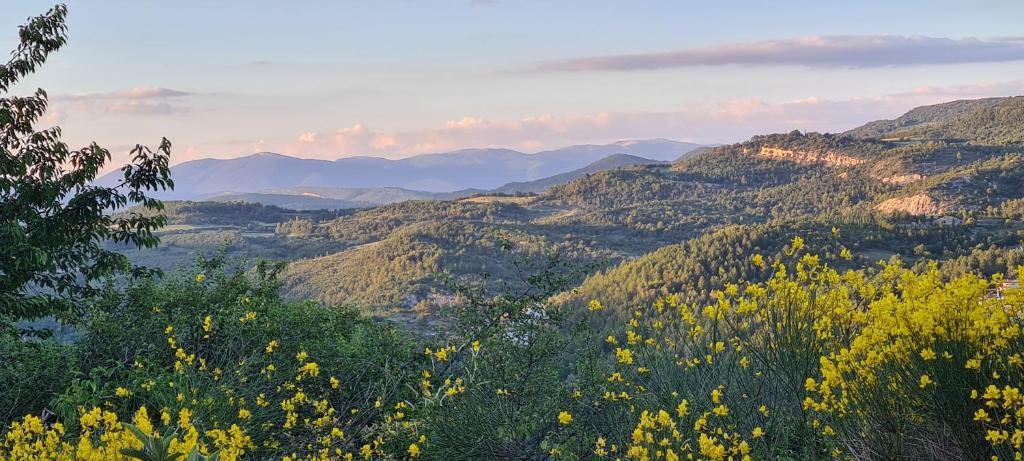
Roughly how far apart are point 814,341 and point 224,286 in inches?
341

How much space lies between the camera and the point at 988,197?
8050cm

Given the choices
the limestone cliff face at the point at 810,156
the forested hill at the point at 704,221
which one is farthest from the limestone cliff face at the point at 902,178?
the limestone cliff face at the point at 810,156

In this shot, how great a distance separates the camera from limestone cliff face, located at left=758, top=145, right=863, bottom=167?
132125 mm

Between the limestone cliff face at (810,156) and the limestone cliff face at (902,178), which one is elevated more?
the limestone cliff face at (810,156)

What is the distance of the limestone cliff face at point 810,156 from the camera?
5202 inches

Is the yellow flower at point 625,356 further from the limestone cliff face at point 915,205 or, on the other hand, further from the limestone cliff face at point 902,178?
the limestone cliff face at point 902,178

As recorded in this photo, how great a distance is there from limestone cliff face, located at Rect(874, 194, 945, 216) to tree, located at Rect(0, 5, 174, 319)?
252 ft

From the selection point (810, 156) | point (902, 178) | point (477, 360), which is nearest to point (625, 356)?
point (477, 360)

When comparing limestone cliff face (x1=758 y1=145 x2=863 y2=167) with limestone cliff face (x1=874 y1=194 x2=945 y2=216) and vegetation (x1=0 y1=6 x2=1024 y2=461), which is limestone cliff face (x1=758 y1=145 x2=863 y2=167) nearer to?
limestone cliff face (x1=874 y1=194 x2=945 y2=216)

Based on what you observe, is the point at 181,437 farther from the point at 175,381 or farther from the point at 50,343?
the point at 50,343

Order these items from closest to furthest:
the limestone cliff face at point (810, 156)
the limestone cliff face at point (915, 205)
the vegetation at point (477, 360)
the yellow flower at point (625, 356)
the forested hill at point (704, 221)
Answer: the vegetation at point (477, 360)
the yellow flower at point (625, 356)
the forested hill at point (704, 221)
the limestone cliff face at point (915, 205)
the limestone cliff face at point (810, 156)

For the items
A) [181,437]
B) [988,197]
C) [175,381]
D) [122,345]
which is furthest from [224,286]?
[988,197]

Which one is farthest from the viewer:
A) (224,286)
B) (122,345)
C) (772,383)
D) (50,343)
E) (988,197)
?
(988,197)

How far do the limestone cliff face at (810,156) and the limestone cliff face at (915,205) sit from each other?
131 ft
